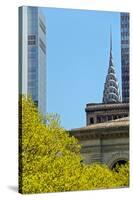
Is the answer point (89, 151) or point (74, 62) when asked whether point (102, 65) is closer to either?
point (74, 62)

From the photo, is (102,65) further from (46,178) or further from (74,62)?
(46,178)

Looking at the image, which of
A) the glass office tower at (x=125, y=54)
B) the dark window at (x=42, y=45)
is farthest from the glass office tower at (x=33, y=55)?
the glass office tower at (x=125, y=54)

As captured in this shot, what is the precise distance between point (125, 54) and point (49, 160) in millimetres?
1304

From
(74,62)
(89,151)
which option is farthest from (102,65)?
(89,151)

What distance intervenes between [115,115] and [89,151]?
1.40ft

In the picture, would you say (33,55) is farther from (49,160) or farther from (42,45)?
(49,160)

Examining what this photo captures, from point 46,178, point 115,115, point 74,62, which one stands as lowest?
point 46,178

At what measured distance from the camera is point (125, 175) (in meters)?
7.80

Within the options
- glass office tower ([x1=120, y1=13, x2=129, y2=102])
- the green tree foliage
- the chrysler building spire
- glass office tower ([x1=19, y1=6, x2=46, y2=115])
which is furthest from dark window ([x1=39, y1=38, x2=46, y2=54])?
glass office tower ([x1=120, y1=13, x2=129, y2=102])

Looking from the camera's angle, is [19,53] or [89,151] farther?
[89,151]

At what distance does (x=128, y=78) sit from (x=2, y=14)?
56.8 inches

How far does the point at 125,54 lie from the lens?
25.5 feet

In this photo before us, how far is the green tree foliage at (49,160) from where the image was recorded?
7.16 meters

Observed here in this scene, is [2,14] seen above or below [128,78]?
above
